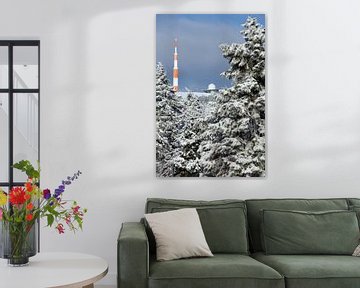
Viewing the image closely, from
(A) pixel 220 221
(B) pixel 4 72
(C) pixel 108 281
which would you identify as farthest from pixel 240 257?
(B) pixel 4 72

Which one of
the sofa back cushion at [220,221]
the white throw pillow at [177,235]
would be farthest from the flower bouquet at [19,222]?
the sofa back cushion at [220,221]

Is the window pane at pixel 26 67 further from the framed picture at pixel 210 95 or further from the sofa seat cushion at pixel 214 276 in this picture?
the sofa seat cushion at pixel 214 276

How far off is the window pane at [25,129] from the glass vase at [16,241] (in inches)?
62.4

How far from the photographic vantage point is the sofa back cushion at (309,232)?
4094 mm

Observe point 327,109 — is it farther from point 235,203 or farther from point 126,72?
point 126,72

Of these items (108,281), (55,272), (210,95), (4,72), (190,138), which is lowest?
(108,281)

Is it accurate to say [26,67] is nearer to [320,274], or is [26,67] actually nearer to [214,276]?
[214,276]

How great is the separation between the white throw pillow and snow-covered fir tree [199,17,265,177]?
723 millimetres

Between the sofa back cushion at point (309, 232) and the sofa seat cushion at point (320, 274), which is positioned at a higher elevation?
the sofa back cushion at point (309, 232)

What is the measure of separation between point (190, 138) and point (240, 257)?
1.16 metres

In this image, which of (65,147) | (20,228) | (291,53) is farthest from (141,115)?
(20,228)

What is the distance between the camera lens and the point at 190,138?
15.3 ft

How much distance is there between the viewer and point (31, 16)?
461cm

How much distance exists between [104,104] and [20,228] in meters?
1.68
